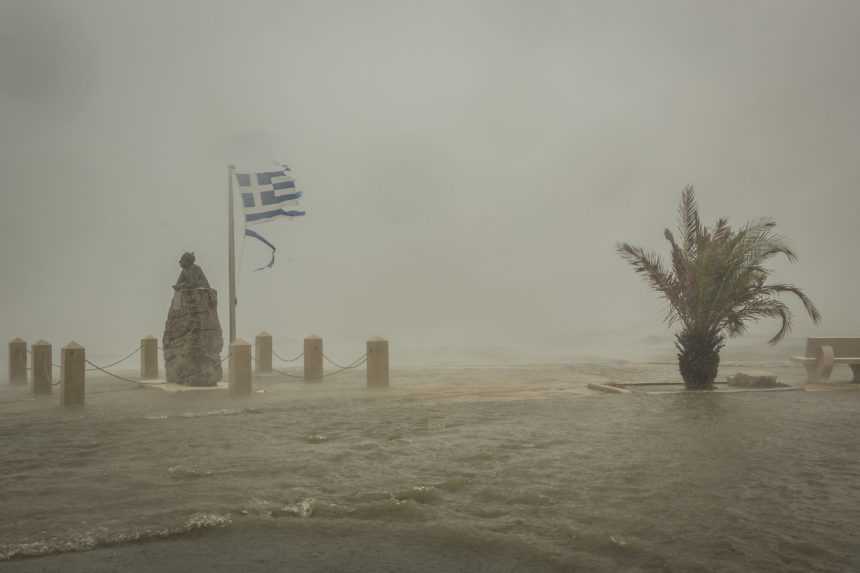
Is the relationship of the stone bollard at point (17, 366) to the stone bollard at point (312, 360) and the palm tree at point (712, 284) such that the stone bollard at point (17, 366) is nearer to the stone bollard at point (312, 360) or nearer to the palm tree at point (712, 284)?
the stone bollard at point (312, 360)

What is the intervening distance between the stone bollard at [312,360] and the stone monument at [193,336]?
2117mm

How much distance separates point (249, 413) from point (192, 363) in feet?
12.2

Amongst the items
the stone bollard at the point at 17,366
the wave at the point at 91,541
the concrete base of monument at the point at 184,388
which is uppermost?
the stone bollard at the point at 17,366

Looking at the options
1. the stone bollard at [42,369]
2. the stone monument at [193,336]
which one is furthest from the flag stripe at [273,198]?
the stone bollard at [42,369]

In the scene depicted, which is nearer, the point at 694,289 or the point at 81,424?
the point at 81,424

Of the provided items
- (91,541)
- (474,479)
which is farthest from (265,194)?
(91,541)

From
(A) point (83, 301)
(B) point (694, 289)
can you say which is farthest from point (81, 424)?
(A) point (83, 301)

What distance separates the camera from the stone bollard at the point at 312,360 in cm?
1550

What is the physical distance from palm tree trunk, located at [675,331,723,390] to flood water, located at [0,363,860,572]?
195cm

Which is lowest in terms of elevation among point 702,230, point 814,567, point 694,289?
point 814,567

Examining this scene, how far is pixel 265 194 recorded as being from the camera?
17328 millimetres

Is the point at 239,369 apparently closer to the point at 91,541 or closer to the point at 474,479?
the point at 474,479

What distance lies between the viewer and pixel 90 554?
4.33 metres

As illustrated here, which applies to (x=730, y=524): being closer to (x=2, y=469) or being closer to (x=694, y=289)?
(x=2, y=469)
